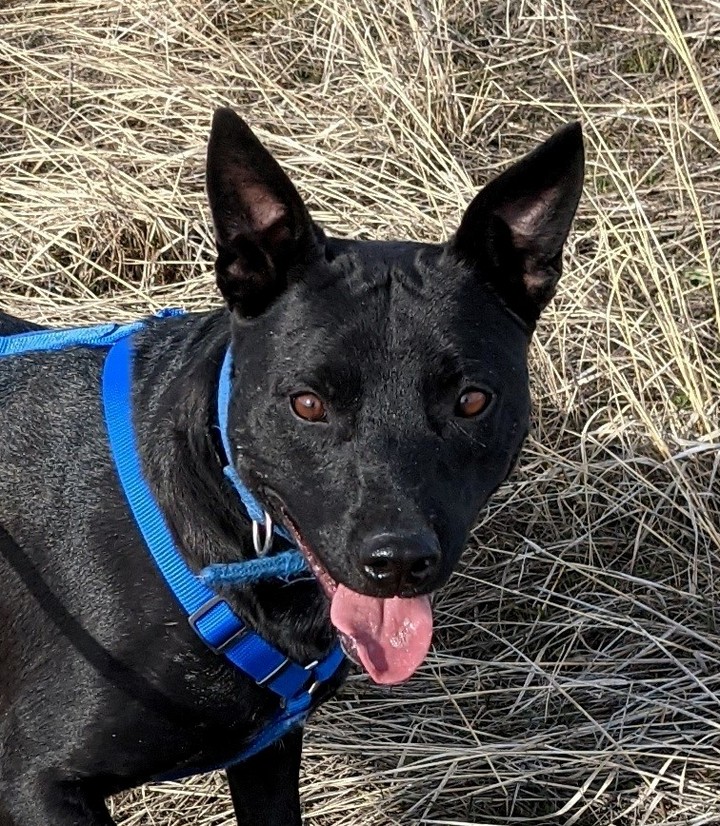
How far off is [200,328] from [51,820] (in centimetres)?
106

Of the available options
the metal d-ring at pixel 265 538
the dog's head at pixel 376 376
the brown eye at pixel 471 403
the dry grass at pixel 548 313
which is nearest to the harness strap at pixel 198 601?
the metal d-ring at pixel 265 538

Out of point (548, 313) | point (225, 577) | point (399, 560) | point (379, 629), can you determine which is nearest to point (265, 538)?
point (225, 577)

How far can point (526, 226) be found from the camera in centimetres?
293

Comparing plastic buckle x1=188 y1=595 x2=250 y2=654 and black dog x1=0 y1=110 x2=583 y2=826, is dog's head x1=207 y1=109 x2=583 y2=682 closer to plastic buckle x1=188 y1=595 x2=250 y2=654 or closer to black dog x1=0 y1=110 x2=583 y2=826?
black dog x1=0 y1=110 x2=583 y2=826

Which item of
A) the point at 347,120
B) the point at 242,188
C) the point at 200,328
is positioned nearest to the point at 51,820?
the point at 200,328

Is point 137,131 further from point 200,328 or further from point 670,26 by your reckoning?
point 200,328

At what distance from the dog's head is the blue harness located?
106 millimetres

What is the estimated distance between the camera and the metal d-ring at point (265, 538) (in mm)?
2818

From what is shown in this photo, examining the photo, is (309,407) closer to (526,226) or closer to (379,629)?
(379,629)

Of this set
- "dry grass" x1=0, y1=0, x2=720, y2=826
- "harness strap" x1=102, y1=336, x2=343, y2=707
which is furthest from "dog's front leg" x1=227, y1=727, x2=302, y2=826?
"dry grass" x1=0, y1=0, x2=720, y2=826

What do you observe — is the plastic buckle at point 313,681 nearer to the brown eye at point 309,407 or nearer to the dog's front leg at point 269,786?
the dog's front leg at point 269,786

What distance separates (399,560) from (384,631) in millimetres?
242

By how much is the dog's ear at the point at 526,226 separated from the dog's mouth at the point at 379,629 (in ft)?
2.32

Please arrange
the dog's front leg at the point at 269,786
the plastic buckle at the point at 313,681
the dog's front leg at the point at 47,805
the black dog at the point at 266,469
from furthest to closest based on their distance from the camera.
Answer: the dog's front leg at the point at 269,786
the plastic buckle at the point at 313,681
the dog's front leg at the point at 47,805
the black dog at the point at 266,469
